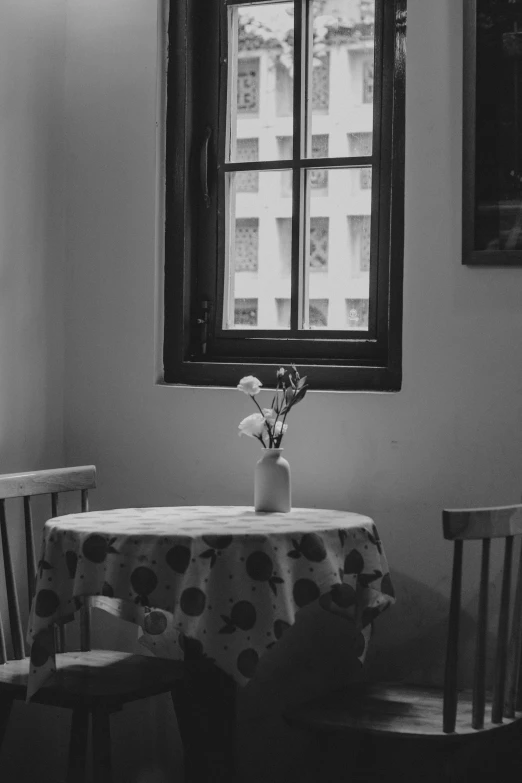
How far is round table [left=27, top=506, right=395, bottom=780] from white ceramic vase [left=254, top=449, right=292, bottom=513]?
0.20 meters

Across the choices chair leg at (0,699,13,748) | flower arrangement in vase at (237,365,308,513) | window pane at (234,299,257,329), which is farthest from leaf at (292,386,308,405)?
chair leg at (0,699,13,748)

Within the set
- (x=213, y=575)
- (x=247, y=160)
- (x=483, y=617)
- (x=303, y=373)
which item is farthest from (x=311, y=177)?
(x=483, y=617)

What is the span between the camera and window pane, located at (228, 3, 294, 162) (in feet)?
9.69

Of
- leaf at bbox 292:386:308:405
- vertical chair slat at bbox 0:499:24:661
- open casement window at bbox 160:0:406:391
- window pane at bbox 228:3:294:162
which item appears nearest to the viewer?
vertical chair slat at bbox 0:499:24:661

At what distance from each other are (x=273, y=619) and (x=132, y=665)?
0.53 metres

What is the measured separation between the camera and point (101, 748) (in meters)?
2.13

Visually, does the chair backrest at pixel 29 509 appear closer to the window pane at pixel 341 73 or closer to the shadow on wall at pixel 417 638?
the shadow on wall at pixel 417 638

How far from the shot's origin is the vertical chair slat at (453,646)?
183 centimetres

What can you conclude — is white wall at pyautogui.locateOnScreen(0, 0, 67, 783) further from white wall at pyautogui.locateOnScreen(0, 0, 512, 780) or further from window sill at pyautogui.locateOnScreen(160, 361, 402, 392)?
window sill at pyautogui.locateOnScreen(160, 361, 402, 392)

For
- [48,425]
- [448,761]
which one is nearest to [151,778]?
[48,425]

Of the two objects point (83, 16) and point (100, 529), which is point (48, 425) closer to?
point (100, 529)

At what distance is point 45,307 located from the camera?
2.99 metres

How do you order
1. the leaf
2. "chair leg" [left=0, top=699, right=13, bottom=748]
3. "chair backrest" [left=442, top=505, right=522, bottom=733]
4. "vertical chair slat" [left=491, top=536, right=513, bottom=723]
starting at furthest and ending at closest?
the leaf → "chair leg" [left=0, top=699, right=13, bottom=748] → "vertical chair slat" [left=491, top=536, right=513, bottom=723] → "chair backrest" [left=442, top=505, right=522, bottom=733]

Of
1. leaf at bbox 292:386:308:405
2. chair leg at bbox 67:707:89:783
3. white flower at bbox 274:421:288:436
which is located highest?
leaf at bbox 292:386:308:405
